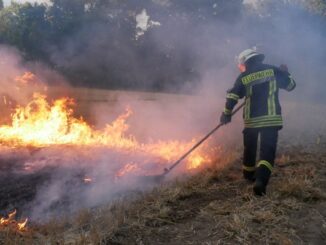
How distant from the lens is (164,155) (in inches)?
302

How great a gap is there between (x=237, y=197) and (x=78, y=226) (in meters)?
1.99

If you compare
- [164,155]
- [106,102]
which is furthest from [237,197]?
[106,102]

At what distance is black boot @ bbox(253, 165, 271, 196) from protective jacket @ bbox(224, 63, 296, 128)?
2.07ft

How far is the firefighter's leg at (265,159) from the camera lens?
4.71 metres

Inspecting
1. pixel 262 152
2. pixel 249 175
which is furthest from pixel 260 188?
pixel 249 175

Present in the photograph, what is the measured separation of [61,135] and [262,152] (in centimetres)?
505

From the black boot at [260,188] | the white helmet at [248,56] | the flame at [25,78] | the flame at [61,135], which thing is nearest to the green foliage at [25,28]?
the flame at [25,78]

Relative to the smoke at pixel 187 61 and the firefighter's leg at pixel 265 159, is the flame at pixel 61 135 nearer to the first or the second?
the smoke at pixel 187 61

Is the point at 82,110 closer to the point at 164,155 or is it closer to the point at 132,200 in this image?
the point at 164,155

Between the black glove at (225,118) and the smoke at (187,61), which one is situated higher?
the smoke at (187,61)

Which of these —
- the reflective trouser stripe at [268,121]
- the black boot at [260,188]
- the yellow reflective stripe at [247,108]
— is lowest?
the black boot at [260,188]

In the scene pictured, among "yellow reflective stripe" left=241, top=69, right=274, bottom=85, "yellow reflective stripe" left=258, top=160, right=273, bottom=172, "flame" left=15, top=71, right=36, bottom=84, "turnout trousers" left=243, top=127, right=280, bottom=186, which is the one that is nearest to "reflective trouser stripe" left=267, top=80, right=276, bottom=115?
"yellow reflective stripe" left=241, top=69, right=274, bottom=85

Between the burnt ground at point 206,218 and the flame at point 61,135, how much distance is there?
2326 millimetres

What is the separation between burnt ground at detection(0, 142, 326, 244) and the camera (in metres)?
3.55
